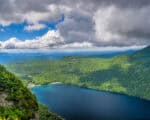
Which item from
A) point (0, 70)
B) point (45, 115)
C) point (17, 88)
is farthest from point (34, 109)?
point (45, 115)

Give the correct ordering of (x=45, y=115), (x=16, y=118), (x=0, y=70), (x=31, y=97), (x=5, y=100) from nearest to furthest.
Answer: (x=16, y=118)
(x=5, y=100)
(x=31, y=97)
(x=0, y=70)
(x=45, y=115)

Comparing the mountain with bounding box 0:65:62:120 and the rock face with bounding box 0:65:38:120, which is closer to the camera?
the mountain with bounding box 0:65:62:120

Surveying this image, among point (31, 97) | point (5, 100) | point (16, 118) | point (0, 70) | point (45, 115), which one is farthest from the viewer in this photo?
point (45, 115)

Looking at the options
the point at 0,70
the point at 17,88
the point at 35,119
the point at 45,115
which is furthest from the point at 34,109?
the point at 45,115

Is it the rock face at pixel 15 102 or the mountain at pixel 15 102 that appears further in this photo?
the rock face at pixel 15 102

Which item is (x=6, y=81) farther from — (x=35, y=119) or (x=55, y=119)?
(x=55, y=119)

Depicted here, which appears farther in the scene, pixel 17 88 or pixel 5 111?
pixel 17 88

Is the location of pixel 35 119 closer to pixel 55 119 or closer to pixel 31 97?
pixel 31 97

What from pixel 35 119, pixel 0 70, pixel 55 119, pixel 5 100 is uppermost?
pixel 0 70

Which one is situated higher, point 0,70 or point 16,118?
point 0,70
